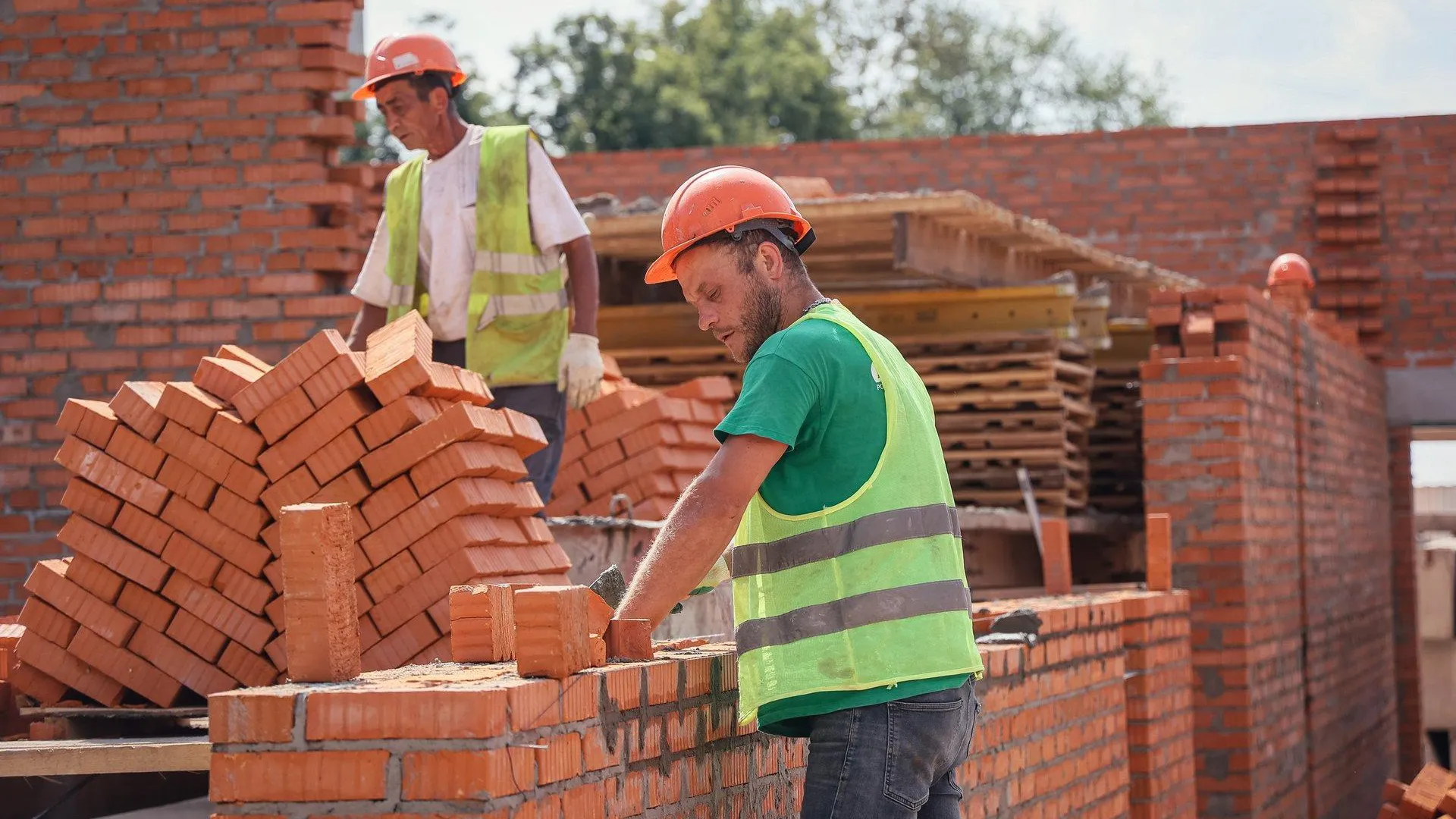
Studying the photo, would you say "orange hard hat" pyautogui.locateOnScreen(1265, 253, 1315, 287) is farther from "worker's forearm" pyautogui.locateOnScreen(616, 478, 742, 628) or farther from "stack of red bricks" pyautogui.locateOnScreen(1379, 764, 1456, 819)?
"worker's forearm" pyautogui.locateOnScreen(616, 478, 742, 628)

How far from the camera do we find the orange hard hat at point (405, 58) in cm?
566

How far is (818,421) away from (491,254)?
113 inches

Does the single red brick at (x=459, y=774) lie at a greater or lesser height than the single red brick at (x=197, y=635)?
lesser

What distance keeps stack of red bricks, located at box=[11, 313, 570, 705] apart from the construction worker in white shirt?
3.27ft

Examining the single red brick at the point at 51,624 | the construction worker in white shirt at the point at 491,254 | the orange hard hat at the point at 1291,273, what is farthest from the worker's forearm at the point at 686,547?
the orange hard hat at the point at 1291,273

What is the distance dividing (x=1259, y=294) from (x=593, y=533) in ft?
16.0

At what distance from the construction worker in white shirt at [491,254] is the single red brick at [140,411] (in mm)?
1222

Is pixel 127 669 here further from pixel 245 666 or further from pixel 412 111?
pixel 412 111

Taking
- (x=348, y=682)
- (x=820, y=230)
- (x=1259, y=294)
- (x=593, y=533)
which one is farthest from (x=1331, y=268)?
(x=348, y=682)

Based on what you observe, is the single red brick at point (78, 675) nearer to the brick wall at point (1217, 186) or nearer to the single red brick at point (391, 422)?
the single red brick at point (391, 422)

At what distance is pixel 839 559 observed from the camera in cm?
322

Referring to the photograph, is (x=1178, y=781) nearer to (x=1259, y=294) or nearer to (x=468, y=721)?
(x=1259, y=294)

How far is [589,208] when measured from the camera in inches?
378

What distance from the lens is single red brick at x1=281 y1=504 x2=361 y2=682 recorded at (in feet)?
10.1
